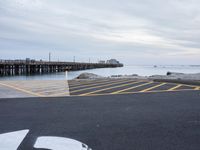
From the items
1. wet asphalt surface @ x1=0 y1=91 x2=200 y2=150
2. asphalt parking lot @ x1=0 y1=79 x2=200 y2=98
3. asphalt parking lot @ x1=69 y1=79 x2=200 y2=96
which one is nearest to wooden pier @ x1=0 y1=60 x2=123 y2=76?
asphalt parking lot @ x1=0 y1=79 x2=200 y2=98

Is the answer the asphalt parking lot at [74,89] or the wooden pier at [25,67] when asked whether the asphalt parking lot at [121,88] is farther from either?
the wooden pier at [25,67]

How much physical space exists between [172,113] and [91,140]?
2704 millimetres

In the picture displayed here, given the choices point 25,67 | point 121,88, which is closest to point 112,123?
point 121,88

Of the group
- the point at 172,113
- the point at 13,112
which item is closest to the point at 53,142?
the point at 13,112

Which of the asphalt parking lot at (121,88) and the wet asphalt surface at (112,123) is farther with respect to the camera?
the asphalt parking lot at (121,88)

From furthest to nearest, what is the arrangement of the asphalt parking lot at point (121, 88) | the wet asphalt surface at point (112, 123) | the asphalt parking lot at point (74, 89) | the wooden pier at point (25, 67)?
the wooden pier at point (25, 67), the asphalt parking lot at point (121, 88), the asphalt parking lot at point (74, 89), the wet asphalt surface at point (112, 123)

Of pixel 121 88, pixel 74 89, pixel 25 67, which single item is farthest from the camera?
pixel 25 67

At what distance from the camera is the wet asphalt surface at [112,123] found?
3051 millimetres

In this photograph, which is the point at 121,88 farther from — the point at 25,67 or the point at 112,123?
the point at 25,67

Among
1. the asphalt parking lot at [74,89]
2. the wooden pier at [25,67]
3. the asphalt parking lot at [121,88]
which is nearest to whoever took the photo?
the asphalt parking lot at [74,89]

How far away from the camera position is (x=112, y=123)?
405 cm

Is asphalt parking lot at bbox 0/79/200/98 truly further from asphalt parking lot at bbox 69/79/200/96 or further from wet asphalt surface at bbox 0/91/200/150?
wet asphalt surface at bbox 0/91/200/150

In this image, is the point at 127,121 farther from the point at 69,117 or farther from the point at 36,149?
the point at 36,149

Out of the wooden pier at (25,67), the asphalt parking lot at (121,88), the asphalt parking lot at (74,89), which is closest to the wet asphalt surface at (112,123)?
the asphalt parking lot at (74,89)
